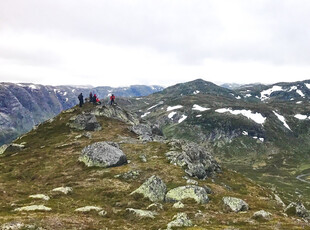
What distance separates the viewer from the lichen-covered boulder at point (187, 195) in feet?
148

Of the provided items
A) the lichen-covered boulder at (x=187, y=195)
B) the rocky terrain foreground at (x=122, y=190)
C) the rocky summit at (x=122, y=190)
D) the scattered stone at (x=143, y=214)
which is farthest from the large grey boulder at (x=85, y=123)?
the scattered stone at (x=143, y=214)

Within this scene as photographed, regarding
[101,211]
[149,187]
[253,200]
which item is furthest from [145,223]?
[253,200]

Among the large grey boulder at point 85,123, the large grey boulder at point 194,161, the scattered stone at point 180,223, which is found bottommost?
A: the large grey boulder at point 194,161

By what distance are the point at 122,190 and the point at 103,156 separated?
1799cm

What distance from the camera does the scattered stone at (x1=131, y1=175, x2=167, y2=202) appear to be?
45.9 meters

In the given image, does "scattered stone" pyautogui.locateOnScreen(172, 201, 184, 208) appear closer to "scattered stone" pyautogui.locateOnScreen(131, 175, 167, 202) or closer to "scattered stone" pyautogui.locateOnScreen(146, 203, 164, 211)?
"scattered stone" pyautogui.locateOnScreen(146, 203, 164, 211)

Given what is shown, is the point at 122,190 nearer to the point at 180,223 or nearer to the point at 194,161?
the point at 180,223

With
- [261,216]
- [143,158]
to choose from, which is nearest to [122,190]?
[143,158]

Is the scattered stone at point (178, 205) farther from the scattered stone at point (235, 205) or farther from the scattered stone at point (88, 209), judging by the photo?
the scattered stone at point (88, 209)

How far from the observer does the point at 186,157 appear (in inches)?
2803

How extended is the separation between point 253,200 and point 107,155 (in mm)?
34121

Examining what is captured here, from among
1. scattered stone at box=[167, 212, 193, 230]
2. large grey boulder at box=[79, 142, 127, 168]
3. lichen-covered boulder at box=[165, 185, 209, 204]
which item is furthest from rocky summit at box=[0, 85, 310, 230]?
large grey boulder at box=[79, 142, 127, 168]

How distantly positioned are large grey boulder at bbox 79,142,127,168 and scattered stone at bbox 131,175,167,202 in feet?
63.5

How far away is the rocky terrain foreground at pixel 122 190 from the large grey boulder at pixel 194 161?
0.82 ft
